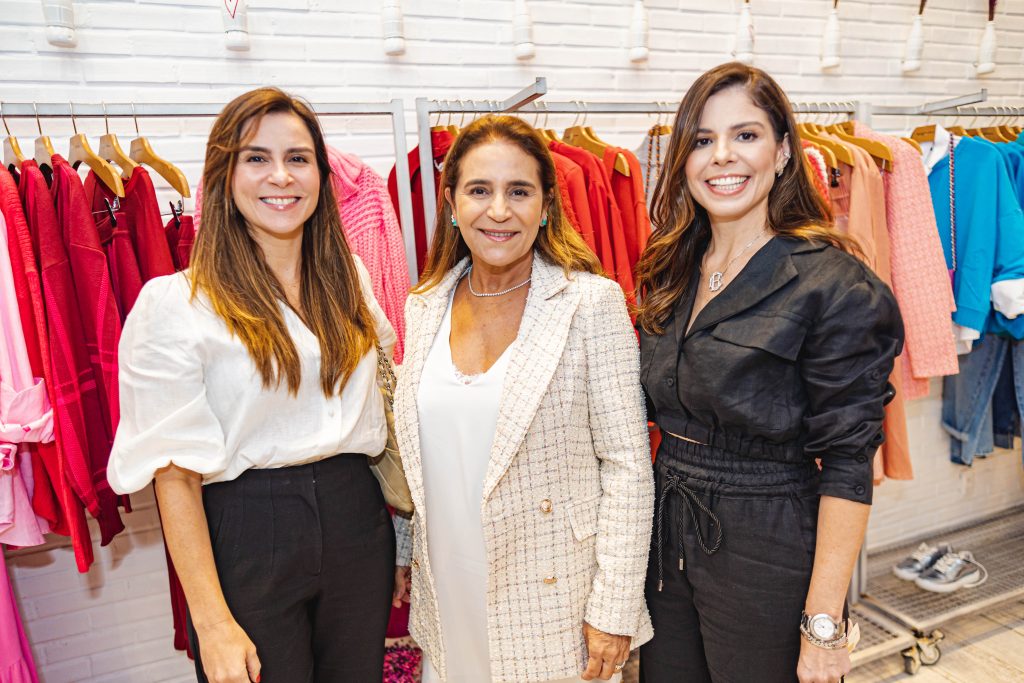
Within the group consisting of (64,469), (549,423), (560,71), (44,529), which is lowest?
(44,529)

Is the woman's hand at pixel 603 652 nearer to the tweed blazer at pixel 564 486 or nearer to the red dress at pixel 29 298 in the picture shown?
the tweed blazer at pixel 564 486

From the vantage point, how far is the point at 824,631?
4.40ft

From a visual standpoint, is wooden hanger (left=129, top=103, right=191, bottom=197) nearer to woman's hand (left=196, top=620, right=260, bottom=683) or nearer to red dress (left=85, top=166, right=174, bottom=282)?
red dress (left=85, top=166, right=174, bottom=282)

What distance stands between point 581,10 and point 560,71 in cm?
26

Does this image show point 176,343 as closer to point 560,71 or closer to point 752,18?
point 560,71

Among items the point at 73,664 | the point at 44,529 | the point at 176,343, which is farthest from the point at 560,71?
the point at 73,664

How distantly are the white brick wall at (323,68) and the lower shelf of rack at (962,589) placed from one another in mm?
2128

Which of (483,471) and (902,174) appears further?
(902,174)

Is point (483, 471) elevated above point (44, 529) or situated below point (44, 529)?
above

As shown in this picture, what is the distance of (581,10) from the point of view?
2.81m

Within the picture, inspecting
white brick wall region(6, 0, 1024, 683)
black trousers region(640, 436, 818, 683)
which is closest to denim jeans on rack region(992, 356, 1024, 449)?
white brick wall region(6, 0, 1024, 683)

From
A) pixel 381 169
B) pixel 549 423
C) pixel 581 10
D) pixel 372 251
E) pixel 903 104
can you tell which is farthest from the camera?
pixel 903 104

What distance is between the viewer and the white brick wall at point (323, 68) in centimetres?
222

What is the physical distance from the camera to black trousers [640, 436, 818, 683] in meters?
1.39
